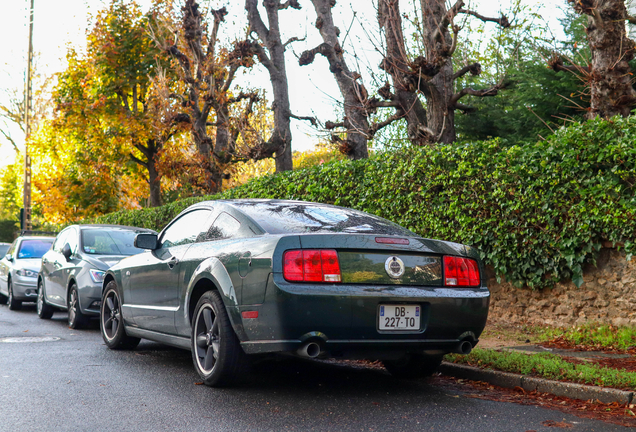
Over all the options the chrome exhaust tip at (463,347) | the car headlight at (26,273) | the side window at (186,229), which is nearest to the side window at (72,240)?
the car headlight at (26,273)

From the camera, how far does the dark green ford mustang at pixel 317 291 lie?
455 centimetres

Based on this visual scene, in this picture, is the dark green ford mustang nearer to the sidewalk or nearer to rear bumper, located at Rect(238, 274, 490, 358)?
rear bumper, located at Rect(238, 274, 490, 358)

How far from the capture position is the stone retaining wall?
7.39 m

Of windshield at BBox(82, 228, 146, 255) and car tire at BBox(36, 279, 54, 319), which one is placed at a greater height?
windshield at BBox(82, 228, 146, 255)

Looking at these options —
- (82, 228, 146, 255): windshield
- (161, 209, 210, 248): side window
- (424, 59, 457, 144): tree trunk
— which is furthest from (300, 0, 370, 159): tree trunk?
(161, 209, 210, 248): side window

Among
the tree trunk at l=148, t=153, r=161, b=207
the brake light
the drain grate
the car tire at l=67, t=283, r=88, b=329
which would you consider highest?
the tree trunk at l=148, t=153, r=161, b=207

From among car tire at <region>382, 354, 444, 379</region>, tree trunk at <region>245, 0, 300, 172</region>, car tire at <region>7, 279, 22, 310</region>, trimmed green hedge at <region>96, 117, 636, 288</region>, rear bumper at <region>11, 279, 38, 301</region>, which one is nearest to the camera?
car tire at <region>382, 354, 444, 379</region>

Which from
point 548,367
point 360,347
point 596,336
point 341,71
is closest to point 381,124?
point 341,71

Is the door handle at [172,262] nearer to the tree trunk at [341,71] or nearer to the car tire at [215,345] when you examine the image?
the car tire at [215,345]

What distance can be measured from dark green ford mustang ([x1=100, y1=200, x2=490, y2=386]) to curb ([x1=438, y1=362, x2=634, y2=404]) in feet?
0.99

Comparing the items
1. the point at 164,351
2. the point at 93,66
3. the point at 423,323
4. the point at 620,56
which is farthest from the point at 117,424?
the point at 93,66

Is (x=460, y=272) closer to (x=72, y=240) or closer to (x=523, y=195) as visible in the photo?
(x=523, y=195)

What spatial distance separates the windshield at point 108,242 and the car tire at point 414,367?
19.4ft

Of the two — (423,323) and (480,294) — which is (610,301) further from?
(423,323)
